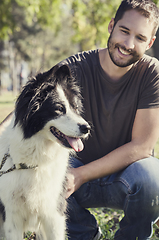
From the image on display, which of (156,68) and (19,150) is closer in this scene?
(19,150)

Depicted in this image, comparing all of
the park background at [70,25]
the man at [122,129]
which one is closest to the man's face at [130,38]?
the man at [122,129]

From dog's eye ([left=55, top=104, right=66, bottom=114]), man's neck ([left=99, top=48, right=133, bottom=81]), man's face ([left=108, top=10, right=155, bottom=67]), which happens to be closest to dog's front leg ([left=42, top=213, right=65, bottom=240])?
dog's eye ([left=55, top=104, right=66, bottom=114])

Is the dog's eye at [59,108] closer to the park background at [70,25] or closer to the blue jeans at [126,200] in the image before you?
the park background at [70,25]

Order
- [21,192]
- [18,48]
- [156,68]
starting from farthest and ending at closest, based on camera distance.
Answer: [18,48]
[156,68]
[21,192]

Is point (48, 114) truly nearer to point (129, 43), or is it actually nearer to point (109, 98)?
point (109, 98)

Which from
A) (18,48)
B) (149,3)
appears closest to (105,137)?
(149,3)

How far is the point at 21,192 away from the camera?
2090 mm

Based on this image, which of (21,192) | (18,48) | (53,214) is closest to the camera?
(21,192)

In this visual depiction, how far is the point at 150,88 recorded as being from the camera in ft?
8.00

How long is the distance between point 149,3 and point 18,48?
86.0 ft

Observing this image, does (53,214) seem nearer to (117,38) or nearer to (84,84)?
(84,84)

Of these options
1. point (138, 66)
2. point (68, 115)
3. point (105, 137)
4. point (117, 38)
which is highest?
point (117, 38)

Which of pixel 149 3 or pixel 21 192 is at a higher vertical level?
pixel 149 3

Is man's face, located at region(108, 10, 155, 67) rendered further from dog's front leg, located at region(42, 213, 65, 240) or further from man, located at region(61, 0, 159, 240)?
dog's front leg, located at region(42, 213, 65, 240)
